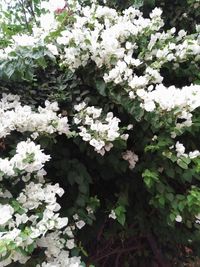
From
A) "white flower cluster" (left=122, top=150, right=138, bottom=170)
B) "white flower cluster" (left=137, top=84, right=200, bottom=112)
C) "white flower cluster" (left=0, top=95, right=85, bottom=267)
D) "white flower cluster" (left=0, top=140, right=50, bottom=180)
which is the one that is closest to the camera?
"white flower cluster" (left=0, top=95, right=85, bottom=267)

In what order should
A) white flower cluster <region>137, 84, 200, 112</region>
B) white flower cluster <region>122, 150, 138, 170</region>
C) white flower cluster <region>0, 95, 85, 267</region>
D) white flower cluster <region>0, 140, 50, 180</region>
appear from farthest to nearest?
1. white flower cluster <region>122, 150, 138, 170</region>
2. white flower cluster <region>137, 84, 200, 112</region>
3. white flower cluster <region>0, 140, 50, 180</region>
4. white flower cluster <region>0, 95, 85, 267</region>

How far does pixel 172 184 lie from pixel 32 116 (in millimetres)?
681

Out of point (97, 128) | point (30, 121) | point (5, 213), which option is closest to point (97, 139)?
point (97, 128)

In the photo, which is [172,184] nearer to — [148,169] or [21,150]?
[148,169]

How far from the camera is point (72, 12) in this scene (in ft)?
7.75

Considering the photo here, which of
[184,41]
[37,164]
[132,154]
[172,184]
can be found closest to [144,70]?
[184,41]

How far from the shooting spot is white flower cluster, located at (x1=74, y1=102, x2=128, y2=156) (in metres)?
1.60

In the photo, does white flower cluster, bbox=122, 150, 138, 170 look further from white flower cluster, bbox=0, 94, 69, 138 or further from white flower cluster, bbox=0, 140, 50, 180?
white flower cluster, bbox=0, 140, 50, 180

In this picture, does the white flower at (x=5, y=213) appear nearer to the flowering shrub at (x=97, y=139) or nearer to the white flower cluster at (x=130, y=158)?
the flowering shrub at (x=97, y=139)

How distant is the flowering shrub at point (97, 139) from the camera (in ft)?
4.72

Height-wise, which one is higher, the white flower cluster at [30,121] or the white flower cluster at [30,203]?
the white flower cluster at [30,121]

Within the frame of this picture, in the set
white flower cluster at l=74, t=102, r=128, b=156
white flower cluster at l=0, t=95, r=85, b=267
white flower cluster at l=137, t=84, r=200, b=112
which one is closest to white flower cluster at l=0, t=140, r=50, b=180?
white flower cluster at l=0, t=95, r=85, b=267

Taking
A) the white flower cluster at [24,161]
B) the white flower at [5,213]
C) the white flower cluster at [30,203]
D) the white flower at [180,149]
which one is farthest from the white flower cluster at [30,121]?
the white flower at [180,149]

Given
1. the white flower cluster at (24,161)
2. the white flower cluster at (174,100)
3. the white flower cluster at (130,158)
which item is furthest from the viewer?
the white flower cluster at (130,158)
